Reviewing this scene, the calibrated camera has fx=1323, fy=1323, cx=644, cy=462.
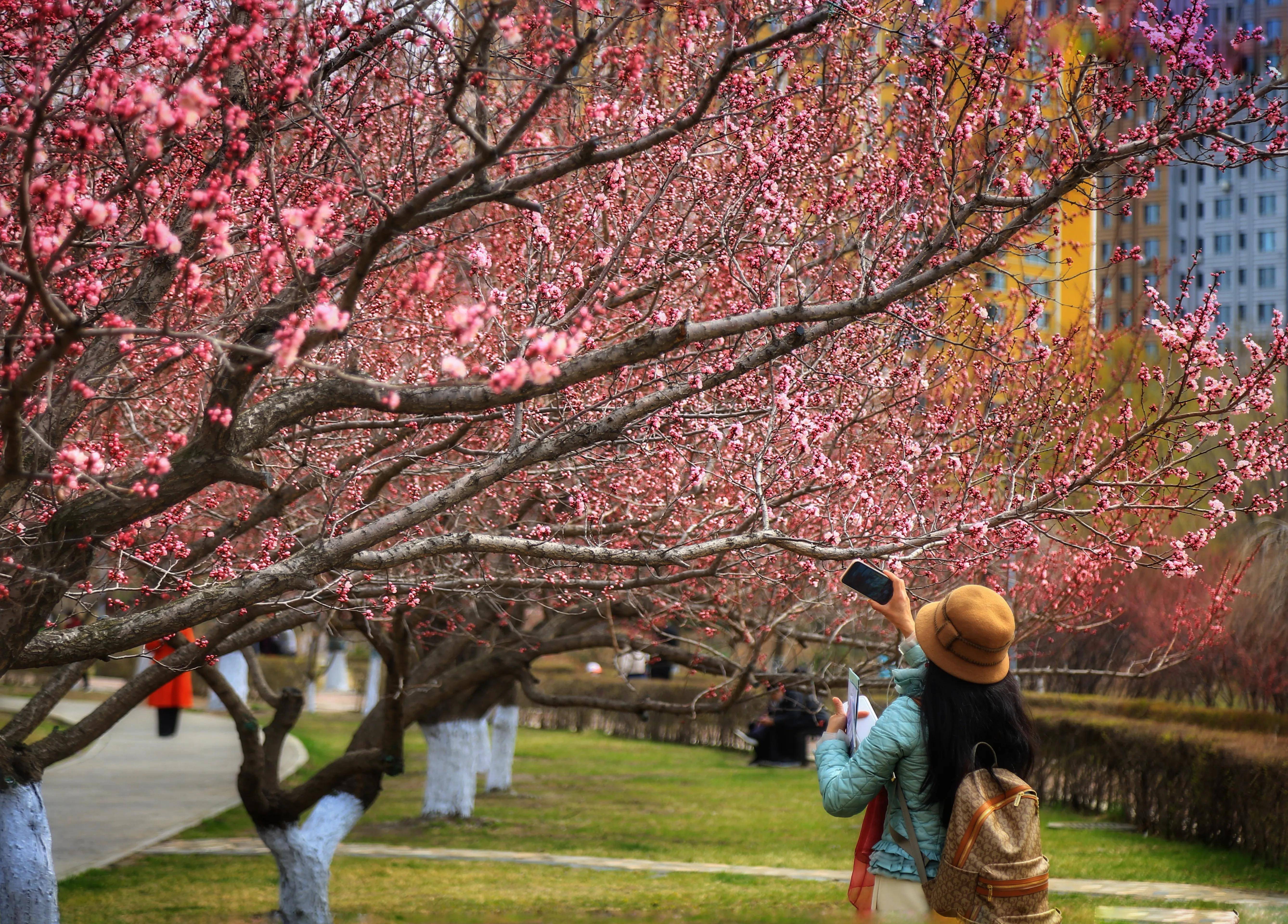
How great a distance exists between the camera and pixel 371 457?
799 cm

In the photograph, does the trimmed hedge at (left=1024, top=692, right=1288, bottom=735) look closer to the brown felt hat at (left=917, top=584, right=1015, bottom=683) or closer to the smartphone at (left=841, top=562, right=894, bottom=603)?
the smartphone at (left=841, top=562, right=894, bottom=603)

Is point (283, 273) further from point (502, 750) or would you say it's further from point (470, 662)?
point (502, 750)

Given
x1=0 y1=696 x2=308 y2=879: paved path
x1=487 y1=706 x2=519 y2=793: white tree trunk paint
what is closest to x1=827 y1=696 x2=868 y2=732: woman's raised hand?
x1=0 y1=696 x2=308 y2=879: paved path

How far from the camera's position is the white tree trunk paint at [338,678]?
41406 millimetres

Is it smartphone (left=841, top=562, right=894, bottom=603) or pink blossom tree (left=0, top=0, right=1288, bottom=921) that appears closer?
smartphone (left=841, top=562, right=894, bottom=603)

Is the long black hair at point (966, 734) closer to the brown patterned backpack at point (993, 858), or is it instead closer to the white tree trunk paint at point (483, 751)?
the brown patterned backpack at point (993, 858)

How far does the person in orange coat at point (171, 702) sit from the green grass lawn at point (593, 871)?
7.71ft

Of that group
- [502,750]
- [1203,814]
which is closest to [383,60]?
[1203,814]

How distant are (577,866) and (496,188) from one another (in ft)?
33.6

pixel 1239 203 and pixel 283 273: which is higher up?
pixel 1239 203

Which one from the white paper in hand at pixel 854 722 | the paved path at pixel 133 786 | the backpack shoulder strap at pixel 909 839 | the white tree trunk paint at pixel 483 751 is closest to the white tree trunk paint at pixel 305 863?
the paved path at pixel 133 786

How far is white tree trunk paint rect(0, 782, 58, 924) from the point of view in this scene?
8.25 metres

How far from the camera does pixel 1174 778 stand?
15289mm

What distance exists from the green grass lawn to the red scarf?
417mm
